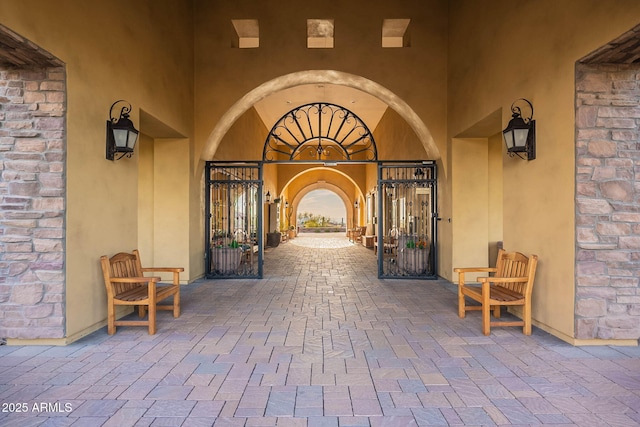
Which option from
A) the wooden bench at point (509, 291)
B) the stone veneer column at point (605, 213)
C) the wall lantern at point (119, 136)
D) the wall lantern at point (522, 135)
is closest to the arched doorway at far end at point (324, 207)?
the wooden bench at point (509, 291)

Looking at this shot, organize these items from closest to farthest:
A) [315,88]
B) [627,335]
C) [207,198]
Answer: [627,335] < [207,198] < [315,88]

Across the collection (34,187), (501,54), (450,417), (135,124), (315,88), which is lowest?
(450,417)

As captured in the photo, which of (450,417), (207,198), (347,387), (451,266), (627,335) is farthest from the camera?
(207,198)

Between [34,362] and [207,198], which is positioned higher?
[207,198]

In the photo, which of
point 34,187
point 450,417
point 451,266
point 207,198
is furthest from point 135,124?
point 451,266

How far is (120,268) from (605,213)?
191 inches

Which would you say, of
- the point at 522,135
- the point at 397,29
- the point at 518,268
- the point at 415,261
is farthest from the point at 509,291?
the point at 397,29

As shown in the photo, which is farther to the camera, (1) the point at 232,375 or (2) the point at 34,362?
(2) the point at 34,362

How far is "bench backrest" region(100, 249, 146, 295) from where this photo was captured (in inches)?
157

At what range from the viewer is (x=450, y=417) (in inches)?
92.1

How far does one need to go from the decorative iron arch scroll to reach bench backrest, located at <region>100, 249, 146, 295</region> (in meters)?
3.25

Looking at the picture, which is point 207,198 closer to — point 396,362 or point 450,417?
point 396,362

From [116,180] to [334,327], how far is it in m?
2.94

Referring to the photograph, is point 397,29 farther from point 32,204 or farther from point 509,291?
point 32,204
